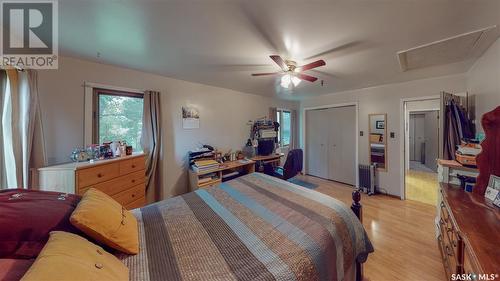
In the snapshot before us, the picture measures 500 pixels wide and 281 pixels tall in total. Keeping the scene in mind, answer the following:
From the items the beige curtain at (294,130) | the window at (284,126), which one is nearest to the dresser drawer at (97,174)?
the window at (284,126)

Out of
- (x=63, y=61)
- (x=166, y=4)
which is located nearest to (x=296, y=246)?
(x=166, y=4)

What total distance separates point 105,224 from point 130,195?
4.86 feet

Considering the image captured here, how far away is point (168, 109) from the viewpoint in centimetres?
296

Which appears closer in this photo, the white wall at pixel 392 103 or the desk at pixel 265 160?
the white wall at pixel 392 103

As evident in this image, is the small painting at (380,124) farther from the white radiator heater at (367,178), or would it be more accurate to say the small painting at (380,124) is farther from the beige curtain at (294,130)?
the beige curtain at (294,130)

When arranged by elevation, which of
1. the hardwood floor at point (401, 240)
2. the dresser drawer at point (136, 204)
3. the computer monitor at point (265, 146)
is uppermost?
the computer monitor at point (265, 146)

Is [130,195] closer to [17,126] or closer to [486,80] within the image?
[17,126]

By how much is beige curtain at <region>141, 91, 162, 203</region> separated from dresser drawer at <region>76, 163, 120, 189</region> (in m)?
0.63

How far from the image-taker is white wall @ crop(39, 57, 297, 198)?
2015mm

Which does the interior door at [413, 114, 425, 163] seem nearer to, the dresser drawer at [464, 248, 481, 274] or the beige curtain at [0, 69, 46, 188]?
the dresser drawer at [464, 248, 481, 274]

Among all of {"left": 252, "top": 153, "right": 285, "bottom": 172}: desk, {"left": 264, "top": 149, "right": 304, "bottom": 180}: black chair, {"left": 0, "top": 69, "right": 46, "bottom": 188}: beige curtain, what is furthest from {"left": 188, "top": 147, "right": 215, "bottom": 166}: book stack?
{"left": 0, "top": 69, "right": 46, "bottom": 188}: beige curtain

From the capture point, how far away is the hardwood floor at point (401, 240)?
1.68 metres

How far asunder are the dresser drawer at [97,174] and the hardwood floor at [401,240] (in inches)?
112

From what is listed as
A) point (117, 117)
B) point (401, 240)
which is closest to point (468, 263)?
point (401, 240)
